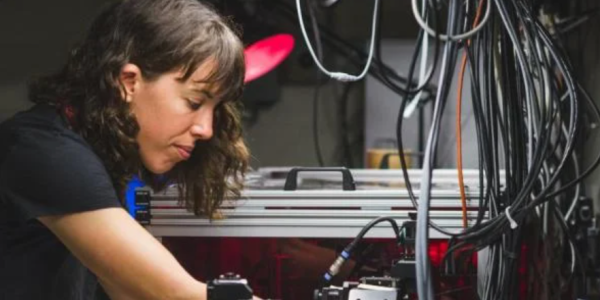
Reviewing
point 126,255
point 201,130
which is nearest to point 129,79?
point 201,130

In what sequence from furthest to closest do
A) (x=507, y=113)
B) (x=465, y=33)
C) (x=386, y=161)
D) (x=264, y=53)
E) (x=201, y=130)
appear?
1. (x=386, y=161)
2. (x=264, y=53)
3. (x=201, y=130)
4. (x=507, y=113)
5. (x=465, y=33)

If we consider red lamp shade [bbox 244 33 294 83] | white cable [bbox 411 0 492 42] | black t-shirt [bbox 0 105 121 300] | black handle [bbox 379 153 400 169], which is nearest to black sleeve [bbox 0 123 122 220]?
black t-shirt [bbox 0 105 121 300]

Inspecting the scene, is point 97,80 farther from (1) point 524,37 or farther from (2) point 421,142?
(2) point 421,142

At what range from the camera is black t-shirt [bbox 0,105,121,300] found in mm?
989

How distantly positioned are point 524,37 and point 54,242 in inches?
30.2

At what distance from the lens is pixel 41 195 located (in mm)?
1000

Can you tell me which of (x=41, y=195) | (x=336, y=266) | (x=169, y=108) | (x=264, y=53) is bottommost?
(x=336, y=266)

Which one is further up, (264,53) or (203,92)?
(264,53)

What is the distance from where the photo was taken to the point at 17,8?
2.17 m

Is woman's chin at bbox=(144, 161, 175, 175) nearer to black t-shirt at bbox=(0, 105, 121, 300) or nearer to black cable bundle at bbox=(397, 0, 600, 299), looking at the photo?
black t-shirt at bbox=(0, 105, 121, 300)

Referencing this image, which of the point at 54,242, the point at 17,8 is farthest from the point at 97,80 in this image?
the point at 17,8

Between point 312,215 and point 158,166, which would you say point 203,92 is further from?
point 312,215

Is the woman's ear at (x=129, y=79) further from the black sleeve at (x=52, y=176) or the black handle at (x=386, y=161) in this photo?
the black handle at (x=386, y=161)

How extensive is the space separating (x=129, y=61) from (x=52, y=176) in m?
0.22
